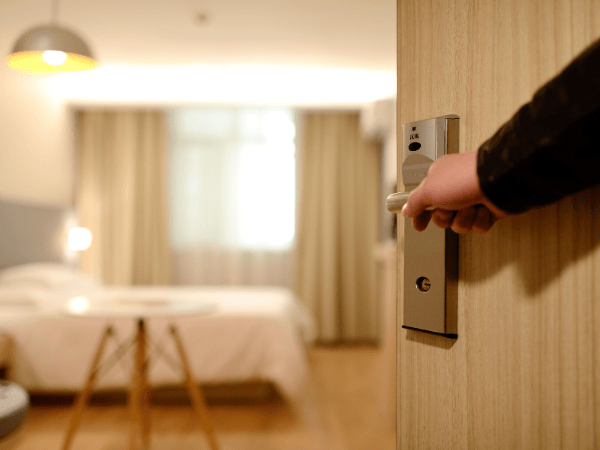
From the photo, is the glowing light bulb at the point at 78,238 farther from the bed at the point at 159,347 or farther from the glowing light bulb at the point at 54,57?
the glowing light bulb at the point at 54,57

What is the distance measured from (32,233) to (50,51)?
6.88 ft

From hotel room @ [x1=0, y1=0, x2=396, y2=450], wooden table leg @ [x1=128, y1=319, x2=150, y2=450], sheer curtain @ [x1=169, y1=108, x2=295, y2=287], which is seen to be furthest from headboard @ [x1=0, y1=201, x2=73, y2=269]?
wooden table leg @ [x1=128, y1=319, x2=150, y2=450]

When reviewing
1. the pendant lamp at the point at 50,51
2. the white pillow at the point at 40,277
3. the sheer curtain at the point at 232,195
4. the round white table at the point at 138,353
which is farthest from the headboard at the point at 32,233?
the round white table at the point at 138,353

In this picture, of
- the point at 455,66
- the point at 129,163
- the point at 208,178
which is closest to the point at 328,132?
the point at 208,178

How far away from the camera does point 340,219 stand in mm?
4883

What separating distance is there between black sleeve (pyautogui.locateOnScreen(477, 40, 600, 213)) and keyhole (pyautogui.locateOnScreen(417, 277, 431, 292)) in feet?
0.54

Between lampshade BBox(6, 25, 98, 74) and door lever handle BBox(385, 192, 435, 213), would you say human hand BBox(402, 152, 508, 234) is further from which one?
lampshade BBox(6, 25, 98, 74)

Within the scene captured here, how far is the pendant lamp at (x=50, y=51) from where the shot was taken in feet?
6.77

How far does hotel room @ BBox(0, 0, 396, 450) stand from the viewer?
2562 mm

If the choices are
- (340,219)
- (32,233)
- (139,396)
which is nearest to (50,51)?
(139,396)

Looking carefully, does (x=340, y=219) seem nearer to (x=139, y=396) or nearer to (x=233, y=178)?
(x=233, y=178)

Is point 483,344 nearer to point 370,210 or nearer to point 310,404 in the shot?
point 310,404

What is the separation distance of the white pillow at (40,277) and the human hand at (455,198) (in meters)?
3.32

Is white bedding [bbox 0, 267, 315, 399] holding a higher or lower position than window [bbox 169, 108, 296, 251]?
lower
